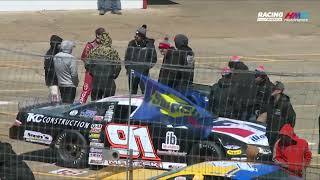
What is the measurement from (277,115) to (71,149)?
10.6 ft

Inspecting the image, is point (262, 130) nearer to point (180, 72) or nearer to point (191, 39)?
point (180, 72)

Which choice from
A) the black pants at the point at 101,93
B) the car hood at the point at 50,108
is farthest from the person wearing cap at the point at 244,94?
the car hood at the point at 50,108

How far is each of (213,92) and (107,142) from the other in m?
1.95

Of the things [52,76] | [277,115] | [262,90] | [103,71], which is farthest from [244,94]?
[52,76]

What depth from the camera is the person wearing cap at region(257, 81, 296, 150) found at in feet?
34.4

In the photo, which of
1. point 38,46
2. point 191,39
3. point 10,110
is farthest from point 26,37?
point 10,110

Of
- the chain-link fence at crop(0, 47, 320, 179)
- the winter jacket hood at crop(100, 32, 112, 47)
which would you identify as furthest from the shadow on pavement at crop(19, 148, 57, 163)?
the winter jacket hood at crop(100, 32, 112, 47)

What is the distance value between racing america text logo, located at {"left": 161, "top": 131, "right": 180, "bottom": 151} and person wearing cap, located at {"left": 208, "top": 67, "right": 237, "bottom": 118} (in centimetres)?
101

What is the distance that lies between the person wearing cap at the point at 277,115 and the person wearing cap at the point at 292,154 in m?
1.12

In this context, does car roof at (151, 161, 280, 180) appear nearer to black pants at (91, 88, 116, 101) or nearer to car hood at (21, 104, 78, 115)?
car hood at (21, 104, 78, 115)

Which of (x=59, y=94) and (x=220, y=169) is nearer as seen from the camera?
(x=220, y=169)

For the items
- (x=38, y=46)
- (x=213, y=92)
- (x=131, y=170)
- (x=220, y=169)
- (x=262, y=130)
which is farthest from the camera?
(x=38, y=46)

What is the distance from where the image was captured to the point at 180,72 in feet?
39.5

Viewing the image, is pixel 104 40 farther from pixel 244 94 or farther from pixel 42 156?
pixel 244 94
